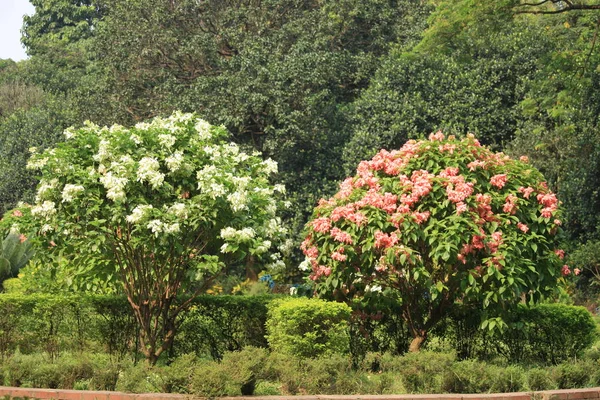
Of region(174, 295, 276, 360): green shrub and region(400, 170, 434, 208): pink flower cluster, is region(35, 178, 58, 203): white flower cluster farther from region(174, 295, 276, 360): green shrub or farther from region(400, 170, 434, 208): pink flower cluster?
region(400, 170, 434, 208): pink flower cluster

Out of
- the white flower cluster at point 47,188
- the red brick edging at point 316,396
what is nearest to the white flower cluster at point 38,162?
the white flower cluster at point 47,188

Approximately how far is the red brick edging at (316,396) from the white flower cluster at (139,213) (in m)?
2.06

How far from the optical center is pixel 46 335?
1174 cm

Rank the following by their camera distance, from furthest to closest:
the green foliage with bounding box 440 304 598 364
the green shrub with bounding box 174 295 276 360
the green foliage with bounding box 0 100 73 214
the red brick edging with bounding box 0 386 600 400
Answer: the green foliage with bounding box 0 100 73 214
the green shrub with bounding box 174 295 276 360
the green foliage with bounding box 440 304 598 364
the red brick edging with bounding box 0 386 600 400

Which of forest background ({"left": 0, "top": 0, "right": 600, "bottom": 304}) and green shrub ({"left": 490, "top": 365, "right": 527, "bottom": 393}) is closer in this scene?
green shrub ({"left": 490, "top": 365, "right": 527, "bottom": 393})

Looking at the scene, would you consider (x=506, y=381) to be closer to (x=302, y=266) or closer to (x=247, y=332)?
(x=302, y=266)

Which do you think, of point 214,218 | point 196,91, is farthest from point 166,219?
point 196,91

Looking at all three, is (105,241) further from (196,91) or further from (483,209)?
(196,91)

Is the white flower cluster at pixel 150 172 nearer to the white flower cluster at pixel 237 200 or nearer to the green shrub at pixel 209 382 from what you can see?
the white flower cluster at pixel 237 200

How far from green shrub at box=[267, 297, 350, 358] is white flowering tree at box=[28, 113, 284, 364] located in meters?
0.87

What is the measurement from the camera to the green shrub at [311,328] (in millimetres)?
10328

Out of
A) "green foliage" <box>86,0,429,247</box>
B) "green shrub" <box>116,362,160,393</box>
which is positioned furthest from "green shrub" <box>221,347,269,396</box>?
"green foliage" <box>86,0,429,247</box>

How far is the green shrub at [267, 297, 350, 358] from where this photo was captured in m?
10.3

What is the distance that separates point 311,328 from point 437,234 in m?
1.95
